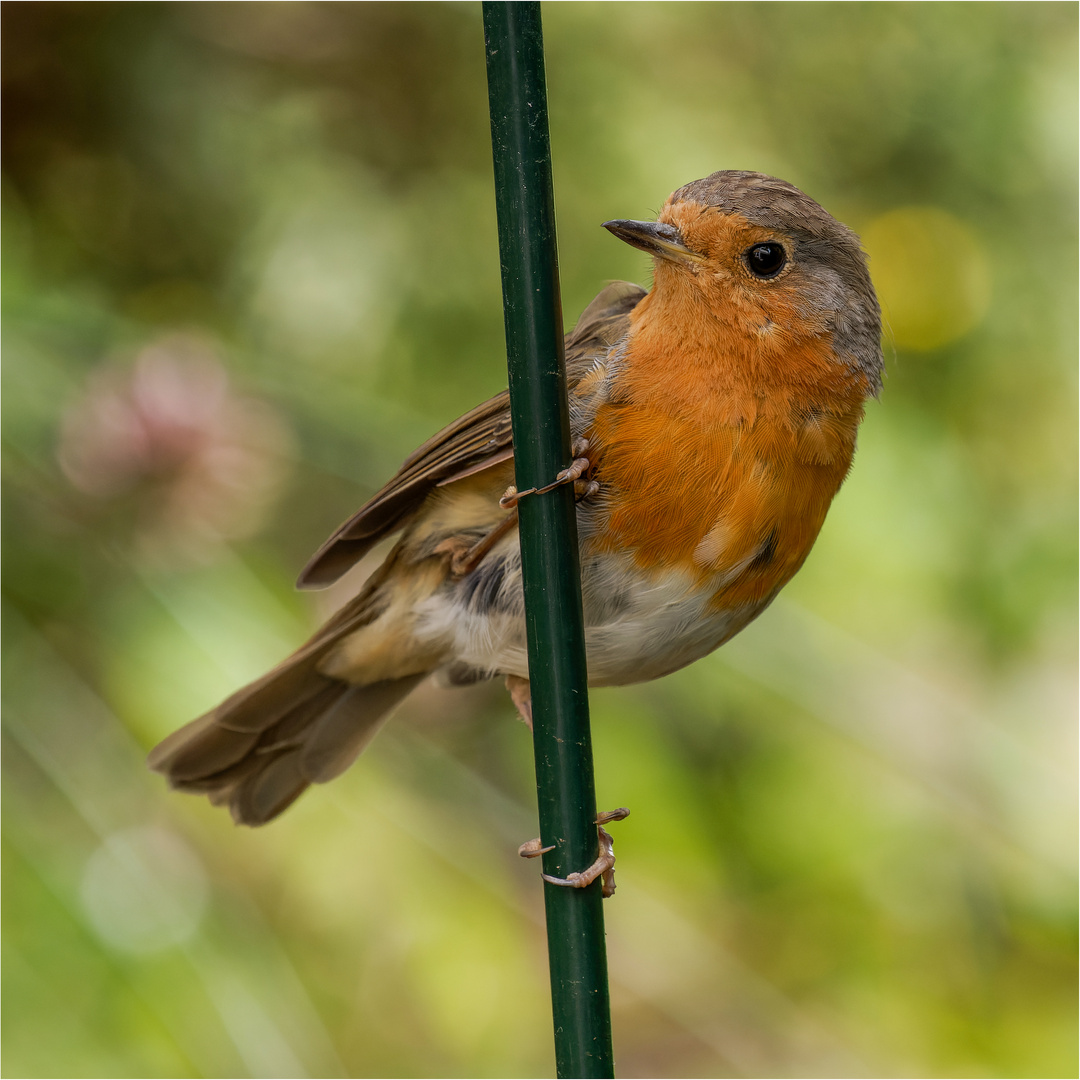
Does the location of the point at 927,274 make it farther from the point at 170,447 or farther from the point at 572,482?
the point at 572,482

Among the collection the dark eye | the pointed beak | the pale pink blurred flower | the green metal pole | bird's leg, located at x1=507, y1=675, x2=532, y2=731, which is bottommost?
the green metal pole

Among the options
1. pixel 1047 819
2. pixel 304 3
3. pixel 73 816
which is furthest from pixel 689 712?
pixel 304 3

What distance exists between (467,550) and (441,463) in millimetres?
187

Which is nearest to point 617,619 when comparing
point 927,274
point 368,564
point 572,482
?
point 572,482

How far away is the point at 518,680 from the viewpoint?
234 cm

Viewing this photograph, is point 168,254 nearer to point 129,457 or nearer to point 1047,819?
point 129,457

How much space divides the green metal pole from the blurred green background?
163 centimetres

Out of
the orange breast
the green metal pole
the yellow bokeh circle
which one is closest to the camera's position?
the green metal pole

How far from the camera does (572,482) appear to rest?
1.47 metres

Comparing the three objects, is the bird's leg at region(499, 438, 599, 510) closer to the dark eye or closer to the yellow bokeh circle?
the dark eye

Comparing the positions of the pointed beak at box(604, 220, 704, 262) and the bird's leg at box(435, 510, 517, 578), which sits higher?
the pointed beak at box(604, 220, 704, 262)

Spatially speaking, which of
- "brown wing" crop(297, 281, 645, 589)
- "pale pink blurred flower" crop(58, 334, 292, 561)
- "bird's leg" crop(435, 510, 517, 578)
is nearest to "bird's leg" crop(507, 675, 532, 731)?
"bird's leg" crop(435, 510, 517, 578)

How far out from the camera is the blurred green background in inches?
120

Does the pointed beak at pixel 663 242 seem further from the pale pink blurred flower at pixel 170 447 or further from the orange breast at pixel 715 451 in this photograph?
the pale pink blurred flower at pixel 170 447
